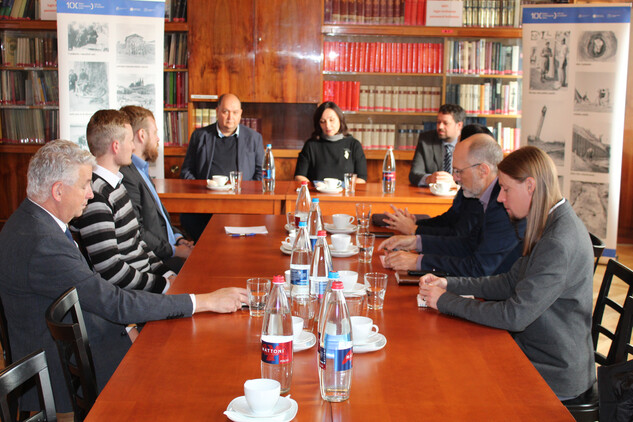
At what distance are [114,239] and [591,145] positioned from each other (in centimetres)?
449

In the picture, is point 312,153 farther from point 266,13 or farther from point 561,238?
point 561,238

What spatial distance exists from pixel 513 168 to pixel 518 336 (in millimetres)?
578

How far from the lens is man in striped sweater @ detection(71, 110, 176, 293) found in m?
2.66

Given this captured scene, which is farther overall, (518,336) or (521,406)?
(518,336)

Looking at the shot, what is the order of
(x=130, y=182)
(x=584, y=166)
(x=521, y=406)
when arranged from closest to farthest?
(x=521, y=406) → (x=130, y=182) → (x=584, y=166)

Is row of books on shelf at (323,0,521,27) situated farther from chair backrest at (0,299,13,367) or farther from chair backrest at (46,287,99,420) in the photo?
chair backrest at (46,287,99,420)

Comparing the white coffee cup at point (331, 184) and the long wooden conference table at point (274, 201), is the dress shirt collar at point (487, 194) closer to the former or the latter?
the long wooden conference table at point (274, 201)

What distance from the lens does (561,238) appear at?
207cm

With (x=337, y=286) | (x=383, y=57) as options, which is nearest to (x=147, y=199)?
(x=337, y=286)

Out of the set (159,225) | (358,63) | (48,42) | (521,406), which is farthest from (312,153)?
(521,406)

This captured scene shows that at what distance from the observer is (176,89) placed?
6629 mm

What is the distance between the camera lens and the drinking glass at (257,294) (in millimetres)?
2059

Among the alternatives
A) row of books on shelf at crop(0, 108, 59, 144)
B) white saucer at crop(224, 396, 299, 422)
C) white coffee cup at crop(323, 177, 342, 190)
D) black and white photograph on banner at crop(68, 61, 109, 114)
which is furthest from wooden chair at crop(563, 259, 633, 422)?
row of books on shelf at crop(0, 108, 59, 144)

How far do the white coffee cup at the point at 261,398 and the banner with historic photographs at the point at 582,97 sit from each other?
16.6 ft
